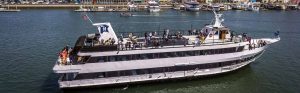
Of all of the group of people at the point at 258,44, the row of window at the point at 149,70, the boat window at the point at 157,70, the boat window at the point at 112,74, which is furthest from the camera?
the group of people at the point at 258,44

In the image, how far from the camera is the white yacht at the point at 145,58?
76.2 feet

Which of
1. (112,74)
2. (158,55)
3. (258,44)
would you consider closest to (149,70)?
(158,55)

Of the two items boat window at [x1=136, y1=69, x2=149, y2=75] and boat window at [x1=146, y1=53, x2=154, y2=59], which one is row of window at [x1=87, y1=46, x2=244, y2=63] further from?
boat window at [x1=136, y1=69, x2=149, y2=75]

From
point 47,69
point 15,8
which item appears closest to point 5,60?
point 47,69

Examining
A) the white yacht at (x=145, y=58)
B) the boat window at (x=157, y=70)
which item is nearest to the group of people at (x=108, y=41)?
the white yacht at (x=145, y=58)

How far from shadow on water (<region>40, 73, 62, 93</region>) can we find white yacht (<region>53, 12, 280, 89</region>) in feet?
3.52

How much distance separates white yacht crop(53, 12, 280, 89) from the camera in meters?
23.2

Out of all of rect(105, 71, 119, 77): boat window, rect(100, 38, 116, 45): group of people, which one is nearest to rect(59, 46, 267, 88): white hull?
rect(105, 71, 119, 77): boat window

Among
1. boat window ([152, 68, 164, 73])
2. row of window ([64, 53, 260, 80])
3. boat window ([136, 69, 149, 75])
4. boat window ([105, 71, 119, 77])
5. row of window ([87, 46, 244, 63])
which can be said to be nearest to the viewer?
row of window ([87, 46, 244, 63])

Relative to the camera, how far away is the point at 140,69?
81.0 feet

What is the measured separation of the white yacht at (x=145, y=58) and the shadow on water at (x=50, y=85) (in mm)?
1073

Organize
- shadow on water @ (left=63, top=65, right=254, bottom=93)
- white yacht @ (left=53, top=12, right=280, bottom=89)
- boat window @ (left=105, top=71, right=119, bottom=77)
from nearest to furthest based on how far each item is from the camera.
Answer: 1. white yacht @ (left=53, top=12, right=280, bottom=89)
2. boat window @ (left=105, top=71, right=119, bottom=77)
3. shadow on water @ (left=63, top=65, right=254, bottom=93)

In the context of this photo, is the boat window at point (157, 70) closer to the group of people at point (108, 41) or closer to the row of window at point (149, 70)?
the row of window at point (149, 70)

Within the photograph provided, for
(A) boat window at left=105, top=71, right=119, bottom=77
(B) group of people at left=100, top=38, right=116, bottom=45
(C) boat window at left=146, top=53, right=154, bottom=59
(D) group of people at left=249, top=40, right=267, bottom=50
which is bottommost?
(A) boat window at left=105, top=71, right=119, bottom=77
